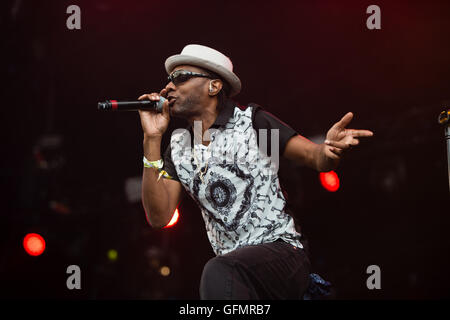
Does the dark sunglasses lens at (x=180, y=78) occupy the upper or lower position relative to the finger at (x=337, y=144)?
upper

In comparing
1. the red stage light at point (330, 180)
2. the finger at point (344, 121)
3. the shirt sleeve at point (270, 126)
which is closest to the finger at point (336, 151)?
the finger at point (344, 121)

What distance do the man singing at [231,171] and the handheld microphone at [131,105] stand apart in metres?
0.03

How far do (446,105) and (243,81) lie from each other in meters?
2.18

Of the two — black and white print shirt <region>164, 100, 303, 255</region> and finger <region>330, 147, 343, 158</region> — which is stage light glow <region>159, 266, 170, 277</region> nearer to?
black and white print shirt <region>164, 100, 303, 255</region>

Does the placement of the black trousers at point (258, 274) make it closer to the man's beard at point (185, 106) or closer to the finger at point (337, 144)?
the finger at point (337, 144)

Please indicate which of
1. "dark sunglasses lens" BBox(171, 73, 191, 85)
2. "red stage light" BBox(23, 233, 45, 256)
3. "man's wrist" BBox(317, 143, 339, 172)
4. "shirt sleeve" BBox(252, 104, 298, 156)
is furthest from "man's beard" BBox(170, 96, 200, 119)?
"red stage light" BBox(23, 233, 45, 256)

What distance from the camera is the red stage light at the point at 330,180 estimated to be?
5.68m

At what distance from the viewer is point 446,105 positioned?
4.59 metres

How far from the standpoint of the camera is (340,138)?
2.01 m

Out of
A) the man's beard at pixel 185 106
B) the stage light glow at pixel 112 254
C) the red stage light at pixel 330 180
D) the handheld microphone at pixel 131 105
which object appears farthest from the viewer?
the red stage light at pixel 330 180

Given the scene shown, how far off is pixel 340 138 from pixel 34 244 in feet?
12.6

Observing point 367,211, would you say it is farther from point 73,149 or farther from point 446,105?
point 73,149

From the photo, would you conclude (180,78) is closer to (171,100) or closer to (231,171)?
(171,100)
